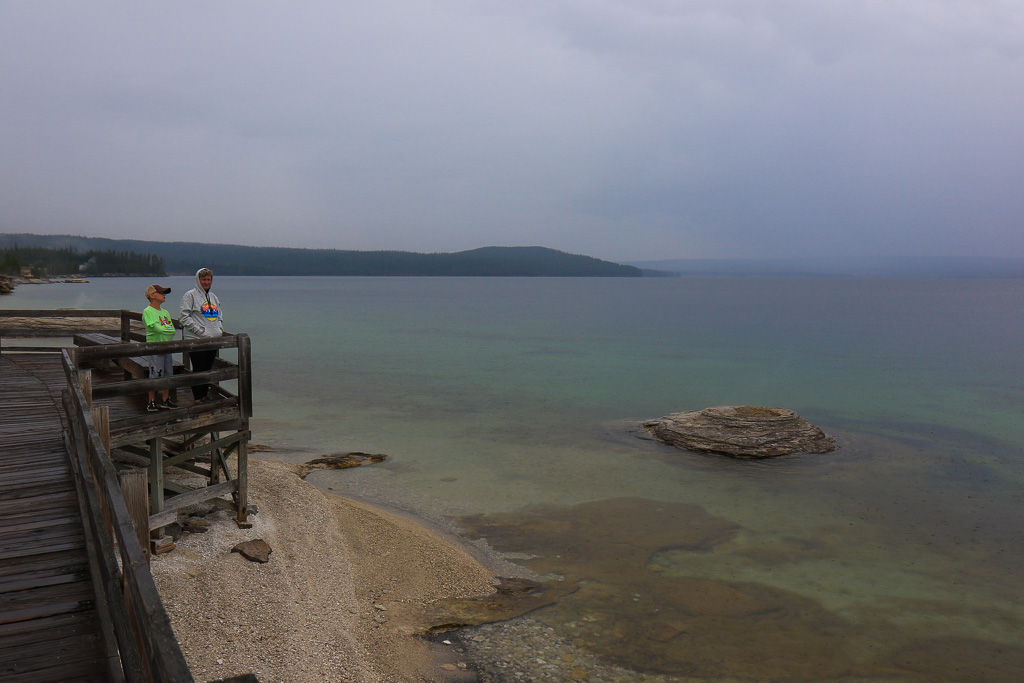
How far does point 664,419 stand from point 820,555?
9215 millimetres

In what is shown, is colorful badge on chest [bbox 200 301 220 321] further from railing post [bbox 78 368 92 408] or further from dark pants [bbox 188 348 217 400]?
railing post [bbox 78 368 92 408]

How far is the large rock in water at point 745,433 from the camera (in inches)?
714

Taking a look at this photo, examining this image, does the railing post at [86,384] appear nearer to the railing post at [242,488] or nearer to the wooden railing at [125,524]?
the wooden railing at [125,524]

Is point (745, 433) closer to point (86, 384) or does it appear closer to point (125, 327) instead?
point (125, 327)

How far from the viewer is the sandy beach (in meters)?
7.11

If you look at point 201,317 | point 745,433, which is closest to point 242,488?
point 201,317

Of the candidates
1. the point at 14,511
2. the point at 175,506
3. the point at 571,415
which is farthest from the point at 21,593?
the point at 571,415

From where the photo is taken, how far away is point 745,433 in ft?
60.8

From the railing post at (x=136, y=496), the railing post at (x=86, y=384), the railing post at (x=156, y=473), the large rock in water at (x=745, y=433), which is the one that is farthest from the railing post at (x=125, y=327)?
the large rock in water at (x=745, y=433)

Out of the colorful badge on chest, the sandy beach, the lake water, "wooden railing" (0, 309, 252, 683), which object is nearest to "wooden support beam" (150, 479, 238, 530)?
"wooden railing" (0, 309, 252, 683)

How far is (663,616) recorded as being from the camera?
920 cm

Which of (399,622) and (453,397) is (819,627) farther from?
(453,397)

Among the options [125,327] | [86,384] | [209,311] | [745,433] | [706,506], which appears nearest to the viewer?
[86,384]

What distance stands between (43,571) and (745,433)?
56.6ft
